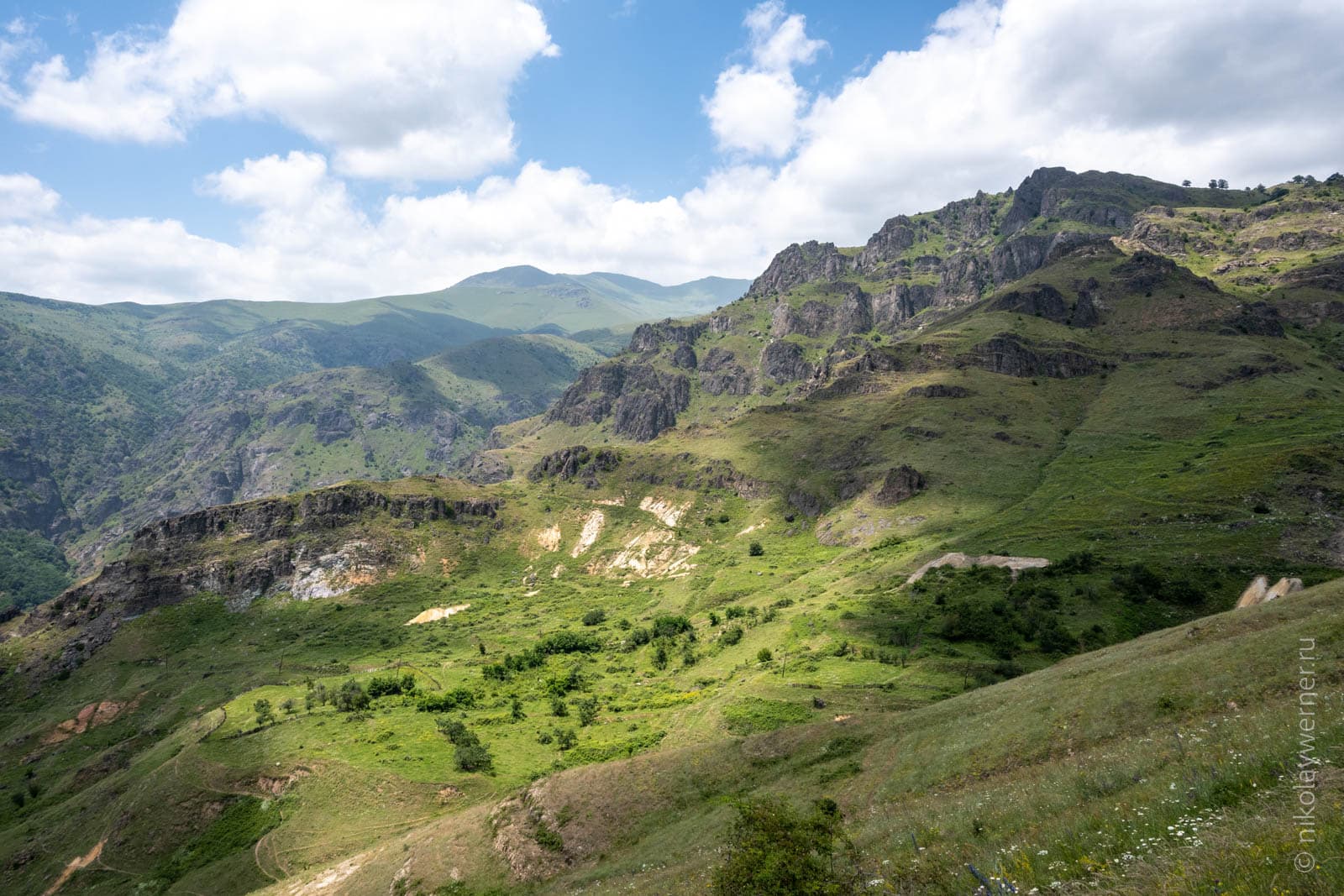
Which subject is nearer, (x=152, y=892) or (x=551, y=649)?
(x=152, y=892)

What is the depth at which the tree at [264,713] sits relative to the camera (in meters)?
99.9

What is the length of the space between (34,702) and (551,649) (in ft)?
426

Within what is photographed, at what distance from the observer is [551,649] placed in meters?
142

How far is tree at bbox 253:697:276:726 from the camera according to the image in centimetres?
9988

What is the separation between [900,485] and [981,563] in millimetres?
71478

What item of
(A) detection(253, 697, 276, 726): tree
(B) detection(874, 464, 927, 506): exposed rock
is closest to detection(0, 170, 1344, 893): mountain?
(B) detection(874, 464, 927, 506): exposed rock

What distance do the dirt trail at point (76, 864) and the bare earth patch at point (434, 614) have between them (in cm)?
9513

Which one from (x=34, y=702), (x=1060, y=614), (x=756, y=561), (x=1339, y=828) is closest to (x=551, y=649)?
(x=756, y=561)

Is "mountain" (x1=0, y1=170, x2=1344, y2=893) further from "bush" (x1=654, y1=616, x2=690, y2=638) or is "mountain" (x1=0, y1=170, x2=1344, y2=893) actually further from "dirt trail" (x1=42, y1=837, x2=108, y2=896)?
"dirt trail" (x1=42, y1=837, x2=108, y2=896)

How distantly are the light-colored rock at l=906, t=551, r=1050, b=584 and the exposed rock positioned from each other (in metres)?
59.8

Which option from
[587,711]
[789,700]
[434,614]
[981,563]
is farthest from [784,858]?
[434,614]

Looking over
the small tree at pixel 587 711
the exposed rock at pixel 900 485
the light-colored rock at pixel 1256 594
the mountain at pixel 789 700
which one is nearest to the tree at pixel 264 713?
the mountain at pixel 789 700

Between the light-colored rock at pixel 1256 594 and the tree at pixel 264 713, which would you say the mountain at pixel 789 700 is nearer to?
the tree at pixel 264 713

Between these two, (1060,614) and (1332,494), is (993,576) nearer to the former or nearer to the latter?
(1060,614)
